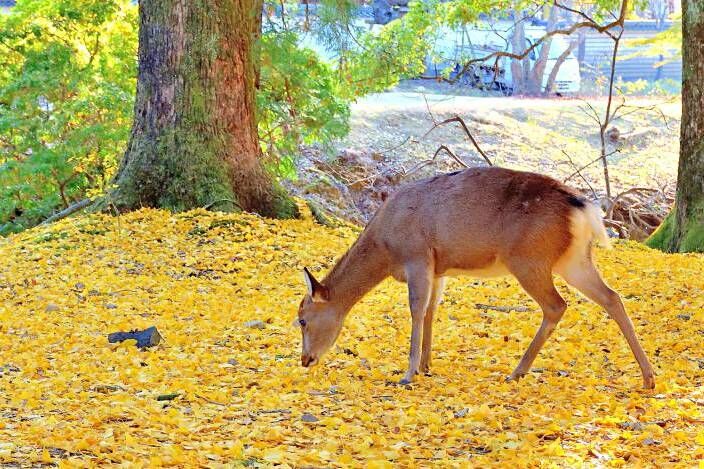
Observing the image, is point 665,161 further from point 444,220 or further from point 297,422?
point 297,422

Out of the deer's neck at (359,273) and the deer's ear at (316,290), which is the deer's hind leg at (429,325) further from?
the deer's ear at (316,290)

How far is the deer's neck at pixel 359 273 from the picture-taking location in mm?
6496

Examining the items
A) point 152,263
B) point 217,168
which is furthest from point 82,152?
point 152,263

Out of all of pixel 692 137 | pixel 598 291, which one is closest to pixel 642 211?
pixel 692 137

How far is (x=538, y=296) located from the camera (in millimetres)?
5984

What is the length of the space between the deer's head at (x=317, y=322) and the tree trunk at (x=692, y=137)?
20.1ft

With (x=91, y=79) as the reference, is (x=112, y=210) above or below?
below

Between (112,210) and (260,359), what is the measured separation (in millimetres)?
4842

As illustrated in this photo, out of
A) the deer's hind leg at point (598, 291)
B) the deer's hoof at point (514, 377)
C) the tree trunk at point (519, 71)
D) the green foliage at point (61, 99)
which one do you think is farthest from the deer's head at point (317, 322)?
the tree trunk at point (519, 71)

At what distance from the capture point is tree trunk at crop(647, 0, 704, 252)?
36.2 ft

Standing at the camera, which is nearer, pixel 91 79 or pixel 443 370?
pixel 443 370

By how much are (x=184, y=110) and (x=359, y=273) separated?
198 inches

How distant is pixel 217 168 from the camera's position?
11.0 m

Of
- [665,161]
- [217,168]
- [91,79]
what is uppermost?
[91,79]
